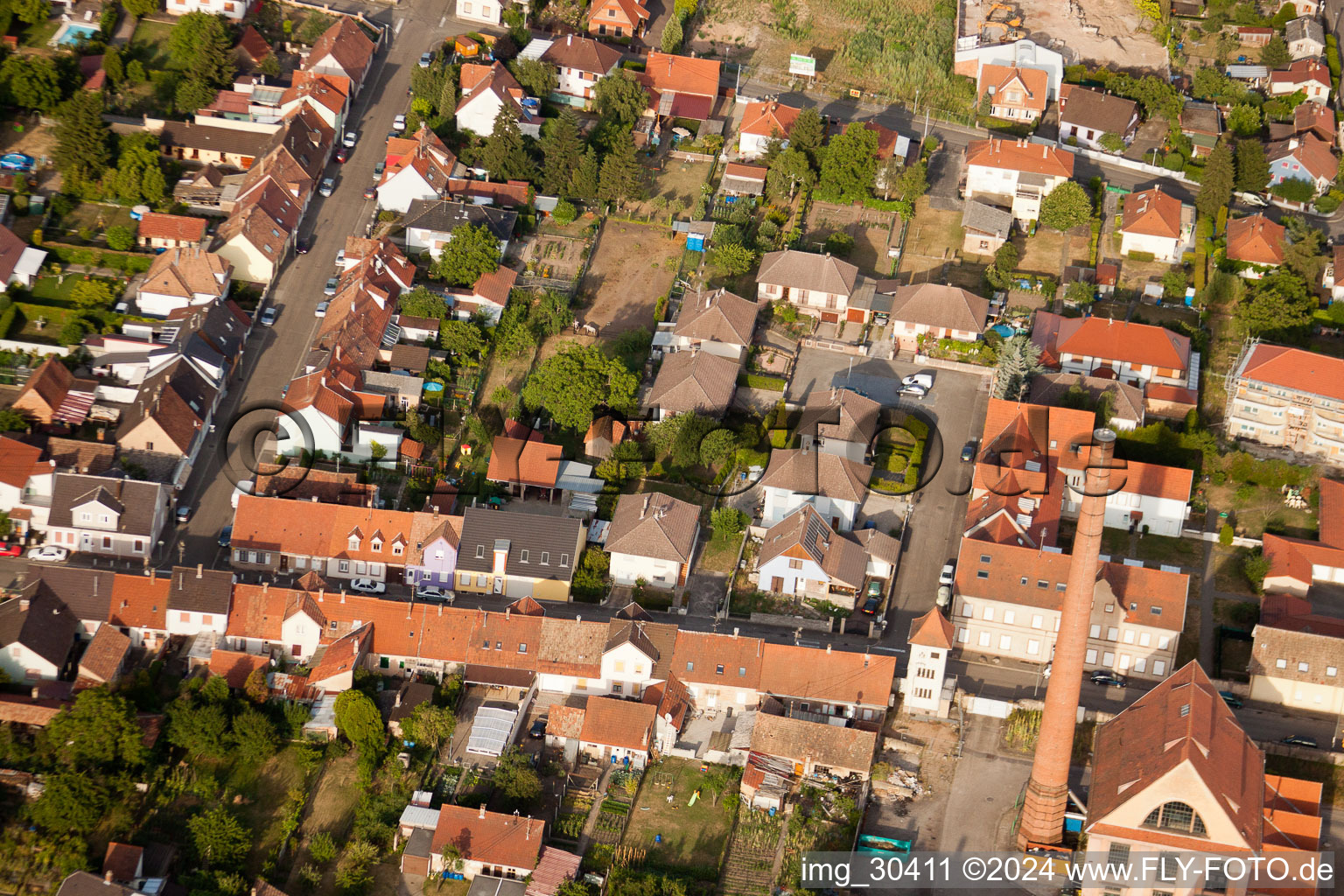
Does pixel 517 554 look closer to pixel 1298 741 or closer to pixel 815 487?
pixel 815 487

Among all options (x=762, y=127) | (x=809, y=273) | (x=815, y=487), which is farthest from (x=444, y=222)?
(x=815, y=487)

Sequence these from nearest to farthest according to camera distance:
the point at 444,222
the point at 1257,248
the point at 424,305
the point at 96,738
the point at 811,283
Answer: the point at 96,738 → the point at 424,305 → the point at 811,283 → the point at 444,222 → the point at 1257,248

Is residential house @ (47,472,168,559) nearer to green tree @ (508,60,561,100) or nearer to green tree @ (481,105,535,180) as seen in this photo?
green tree @ (481,105,535,180)

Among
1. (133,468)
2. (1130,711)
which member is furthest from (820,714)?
(133,468)

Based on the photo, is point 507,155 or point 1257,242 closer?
point 1257,242

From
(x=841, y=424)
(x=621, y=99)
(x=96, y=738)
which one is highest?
(x=621, y=99)

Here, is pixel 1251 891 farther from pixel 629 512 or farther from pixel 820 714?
pixel 629 512

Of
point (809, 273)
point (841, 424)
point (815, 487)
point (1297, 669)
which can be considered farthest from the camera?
point (809, 273)
